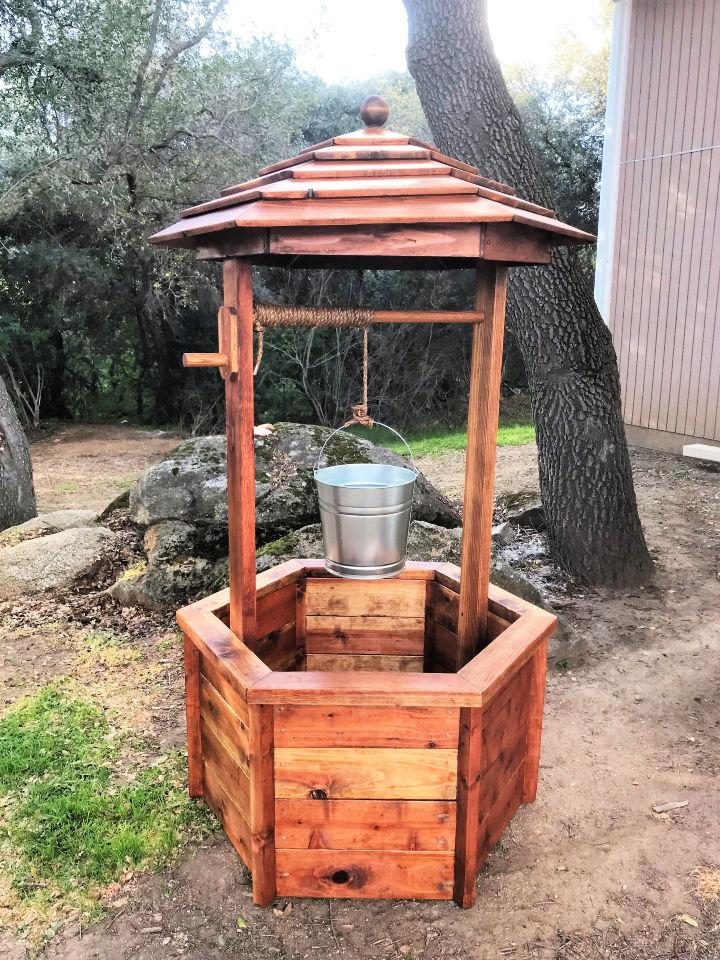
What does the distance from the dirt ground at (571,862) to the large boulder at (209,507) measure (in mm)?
341

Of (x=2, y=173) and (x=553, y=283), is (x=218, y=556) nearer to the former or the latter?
(x=553, y=283)

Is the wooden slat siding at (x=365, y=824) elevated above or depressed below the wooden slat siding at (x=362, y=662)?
below

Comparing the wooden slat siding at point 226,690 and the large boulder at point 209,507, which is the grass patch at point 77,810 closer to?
the wooden slat siding at point 226,690

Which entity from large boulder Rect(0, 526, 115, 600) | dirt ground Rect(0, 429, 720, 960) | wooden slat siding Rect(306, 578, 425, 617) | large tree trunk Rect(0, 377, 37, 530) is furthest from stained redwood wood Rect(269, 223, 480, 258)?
large tree trunk Rect(0, 377, 37, 530)

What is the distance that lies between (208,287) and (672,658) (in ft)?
30.4

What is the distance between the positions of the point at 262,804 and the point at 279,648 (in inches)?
36.1

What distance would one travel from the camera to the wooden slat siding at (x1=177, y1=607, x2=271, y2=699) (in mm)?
2521

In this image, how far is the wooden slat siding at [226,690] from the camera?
2.60 m

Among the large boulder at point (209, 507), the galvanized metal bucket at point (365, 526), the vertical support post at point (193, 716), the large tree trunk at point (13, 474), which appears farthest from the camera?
the large tree trunk at point (13, 474)

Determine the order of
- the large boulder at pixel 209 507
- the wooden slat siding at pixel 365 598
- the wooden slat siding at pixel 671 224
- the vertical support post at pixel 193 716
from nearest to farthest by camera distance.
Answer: the vertical support post at pixel 193 716 < the wooden slat siding at pixel 365 598 < the large boulder at pixel 209 507 < the wooden slat siding at pixel 671 224

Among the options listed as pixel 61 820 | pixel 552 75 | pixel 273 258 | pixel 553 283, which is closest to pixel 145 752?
pixel 61 820

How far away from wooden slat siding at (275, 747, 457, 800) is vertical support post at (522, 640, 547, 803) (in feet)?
2.13

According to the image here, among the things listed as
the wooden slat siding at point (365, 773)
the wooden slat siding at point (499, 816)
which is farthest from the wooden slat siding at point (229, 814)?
the wooden slat siding at point (499, 816)

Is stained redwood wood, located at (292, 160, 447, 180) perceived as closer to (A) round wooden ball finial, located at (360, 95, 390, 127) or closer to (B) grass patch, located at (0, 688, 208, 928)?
(A) round wooden ball finial, located at (360, 95, 390, 127)
